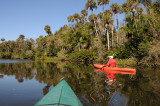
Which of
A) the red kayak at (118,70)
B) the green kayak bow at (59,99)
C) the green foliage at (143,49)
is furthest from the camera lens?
the green foliage at (143,49)

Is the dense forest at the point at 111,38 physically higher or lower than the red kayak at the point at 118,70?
higher

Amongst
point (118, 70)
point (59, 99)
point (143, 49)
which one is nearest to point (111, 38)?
point (143, 49)

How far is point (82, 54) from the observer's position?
34.4m

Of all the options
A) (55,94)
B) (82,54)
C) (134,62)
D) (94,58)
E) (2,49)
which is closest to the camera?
(55,94)

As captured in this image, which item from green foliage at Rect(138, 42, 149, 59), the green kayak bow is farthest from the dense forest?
the green kayak bow

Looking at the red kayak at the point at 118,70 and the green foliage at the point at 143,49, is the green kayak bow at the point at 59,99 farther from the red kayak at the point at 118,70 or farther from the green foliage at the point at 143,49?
the green foliage at the point at 143,49

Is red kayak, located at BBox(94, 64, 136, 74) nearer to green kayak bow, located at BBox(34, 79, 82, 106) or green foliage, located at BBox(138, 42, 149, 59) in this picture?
green foliage, located at BBox(138, 42, 149, 59)

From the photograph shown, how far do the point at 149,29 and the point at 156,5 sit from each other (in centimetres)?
688

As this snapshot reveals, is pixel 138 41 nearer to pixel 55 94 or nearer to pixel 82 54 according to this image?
pixel 82 54

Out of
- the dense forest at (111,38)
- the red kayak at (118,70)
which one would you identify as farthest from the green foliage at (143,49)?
the red kayak at (118,70)

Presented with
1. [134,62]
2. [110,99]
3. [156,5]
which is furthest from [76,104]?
[156,5]

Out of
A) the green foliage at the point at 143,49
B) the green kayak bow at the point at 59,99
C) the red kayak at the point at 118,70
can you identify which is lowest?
the red kayak at the point at 118,70

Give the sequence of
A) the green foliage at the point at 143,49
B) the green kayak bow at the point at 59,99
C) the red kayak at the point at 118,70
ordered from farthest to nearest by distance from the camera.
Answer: the green foliage at the point at 143,49
the red kayak at the point at 118,70
the green kayak bow at the point at 59,99

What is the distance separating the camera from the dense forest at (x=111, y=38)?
23.1 m
